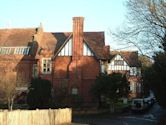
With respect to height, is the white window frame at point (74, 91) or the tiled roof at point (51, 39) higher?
the tiled roof at point (51, 39)

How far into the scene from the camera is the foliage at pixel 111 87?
70.1 meters

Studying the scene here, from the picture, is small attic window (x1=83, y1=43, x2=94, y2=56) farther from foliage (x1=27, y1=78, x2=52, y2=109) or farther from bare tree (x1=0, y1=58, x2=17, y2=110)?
bare tree (x1=0, y1=58, x2=17, y2=110)

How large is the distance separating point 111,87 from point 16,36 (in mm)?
23759

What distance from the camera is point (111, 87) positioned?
70250mm

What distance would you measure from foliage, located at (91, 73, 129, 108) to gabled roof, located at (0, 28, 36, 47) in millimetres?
17775

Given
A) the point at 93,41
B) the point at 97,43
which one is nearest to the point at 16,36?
the point at 93,41

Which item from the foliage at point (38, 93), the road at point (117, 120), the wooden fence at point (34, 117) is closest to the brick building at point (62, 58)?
the foliage at point (38, 93)

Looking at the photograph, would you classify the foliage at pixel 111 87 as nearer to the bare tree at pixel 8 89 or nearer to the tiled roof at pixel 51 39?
the tiled roof at pixel 51 39

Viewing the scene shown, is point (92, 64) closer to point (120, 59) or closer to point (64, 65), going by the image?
point (64, 65)

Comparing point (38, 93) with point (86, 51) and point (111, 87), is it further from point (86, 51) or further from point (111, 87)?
point (86, 51)

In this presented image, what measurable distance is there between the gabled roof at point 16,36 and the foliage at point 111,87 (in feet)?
58.3

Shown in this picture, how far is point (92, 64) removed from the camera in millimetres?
75875

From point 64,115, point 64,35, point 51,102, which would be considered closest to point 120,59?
point 64,35

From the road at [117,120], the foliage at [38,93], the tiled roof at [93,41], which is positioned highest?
the tiled roof at [93,41]
